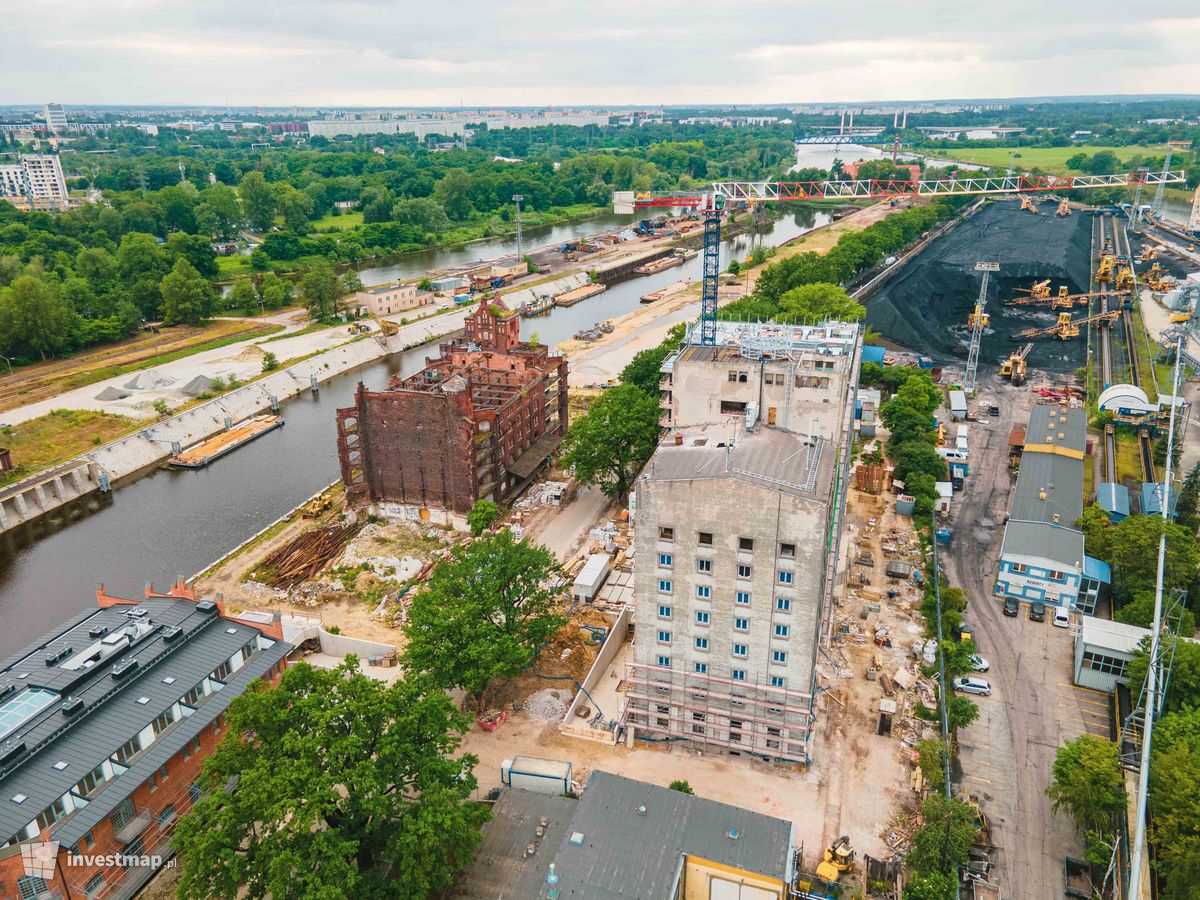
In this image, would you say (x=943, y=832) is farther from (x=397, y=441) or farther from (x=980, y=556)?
(x=397, y=441)

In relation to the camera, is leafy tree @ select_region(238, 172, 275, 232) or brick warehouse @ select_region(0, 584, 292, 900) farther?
leafy tree @ select_region(238, 172, 275, 232)

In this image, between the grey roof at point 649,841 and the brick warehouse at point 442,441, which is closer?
the grey roof at point 649,841

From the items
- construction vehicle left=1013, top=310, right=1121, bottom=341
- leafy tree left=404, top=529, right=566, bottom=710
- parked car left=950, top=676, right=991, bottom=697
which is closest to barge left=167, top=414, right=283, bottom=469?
leafy tree left=404, top=529, right=566, bottom=710

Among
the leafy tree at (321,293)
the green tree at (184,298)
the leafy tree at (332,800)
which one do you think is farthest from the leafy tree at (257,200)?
the leafy tree at (332,800)

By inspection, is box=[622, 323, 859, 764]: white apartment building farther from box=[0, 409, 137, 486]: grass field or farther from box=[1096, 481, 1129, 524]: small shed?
box=[0, 409, 137, 486]: grass field

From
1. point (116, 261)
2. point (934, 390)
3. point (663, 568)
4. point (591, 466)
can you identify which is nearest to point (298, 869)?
point (663, 568)

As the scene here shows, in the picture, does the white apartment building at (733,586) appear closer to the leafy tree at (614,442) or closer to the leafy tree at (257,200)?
the leafy tree at (614,442)

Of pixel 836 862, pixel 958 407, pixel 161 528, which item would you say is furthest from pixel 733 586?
pixel 958 407
